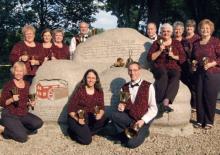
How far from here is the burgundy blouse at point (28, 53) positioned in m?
8.62

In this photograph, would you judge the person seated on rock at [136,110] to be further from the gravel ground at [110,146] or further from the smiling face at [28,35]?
the smiling face at [28,35]

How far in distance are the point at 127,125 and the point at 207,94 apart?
170 centimetres

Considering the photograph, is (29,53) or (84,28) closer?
(29,53)

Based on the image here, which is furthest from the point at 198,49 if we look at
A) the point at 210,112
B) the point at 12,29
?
the point at 12,29

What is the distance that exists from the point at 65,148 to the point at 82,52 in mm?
2423

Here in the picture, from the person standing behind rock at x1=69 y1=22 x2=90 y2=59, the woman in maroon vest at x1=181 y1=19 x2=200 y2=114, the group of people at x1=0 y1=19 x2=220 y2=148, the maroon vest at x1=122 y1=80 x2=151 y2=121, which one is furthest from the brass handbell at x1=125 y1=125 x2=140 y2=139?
the person standing behind rock at x1=69 y1=22 x2=90 y2=59

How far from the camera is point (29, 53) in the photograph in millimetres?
8688

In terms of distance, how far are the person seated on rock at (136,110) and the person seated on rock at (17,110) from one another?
1427mm

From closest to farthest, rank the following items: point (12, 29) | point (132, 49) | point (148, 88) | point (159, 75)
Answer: point (148, 88) → point (159, 75) → point (132, 49) → point (12, 29)

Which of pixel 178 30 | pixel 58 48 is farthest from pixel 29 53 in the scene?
pixel 178 30

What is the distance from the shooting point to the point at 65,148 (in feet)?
24.1

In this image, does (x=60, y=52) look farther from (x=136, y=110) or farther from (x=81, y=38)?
(x=136, y=110)

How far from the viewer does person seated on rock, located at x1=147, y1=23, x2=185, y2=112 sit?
311 inches

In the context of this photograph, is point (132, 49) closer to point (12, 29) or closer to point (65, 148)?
point (65, 148)
